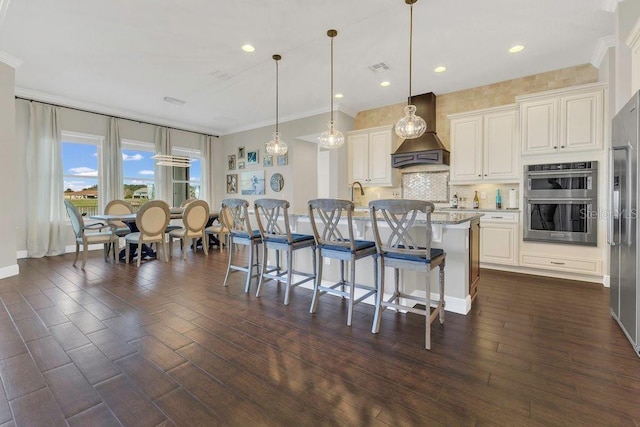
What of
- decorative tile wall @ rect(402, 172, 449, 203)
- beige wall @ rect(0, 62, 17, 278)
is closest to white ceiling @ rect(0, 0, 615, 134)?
beige wall @ rect(0, 62, 17, 278)

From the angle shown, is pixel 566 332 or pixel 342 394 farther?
pixel 566 332

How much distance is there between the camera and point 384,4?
2.88 m

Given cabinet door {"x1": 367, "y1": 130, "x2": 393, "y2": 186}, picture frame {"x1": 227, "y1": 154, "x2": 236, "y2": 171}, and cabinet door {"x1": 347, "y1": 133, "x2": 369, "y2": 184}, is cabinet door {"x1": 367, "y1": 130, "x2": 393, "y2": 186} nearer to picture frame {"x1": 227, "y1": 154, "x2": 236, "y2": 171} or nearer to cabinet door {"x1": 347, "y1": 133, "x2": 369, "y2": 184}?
cabinet door {"x1": 347, "y1": 133, "x2": 369, "y2": 184}

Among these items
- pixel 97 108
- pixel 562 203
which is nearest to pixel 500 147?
pixel 562 203

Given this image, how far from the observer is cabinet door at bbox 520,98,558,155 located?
13.1 feet

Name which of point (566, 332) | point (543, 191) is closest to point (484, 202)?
point (543, 191)

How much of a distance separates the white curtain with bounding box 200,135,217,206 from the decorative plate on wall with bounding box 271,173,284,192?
6.73 feet

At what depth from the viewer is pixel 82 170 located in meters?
6.07

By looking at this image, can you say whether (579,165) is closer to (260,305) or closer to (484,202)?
(484,202)

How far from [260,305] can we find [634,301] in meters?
2.98

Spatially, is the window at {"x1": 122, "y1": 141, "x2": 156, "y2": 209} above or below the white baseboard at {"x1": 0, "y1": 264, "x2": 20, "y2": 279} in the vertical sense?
→ above

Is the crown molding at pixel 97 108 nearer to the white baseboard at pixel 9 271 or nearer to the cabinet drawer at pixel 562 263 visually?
the white baseboard at pixel 9 271

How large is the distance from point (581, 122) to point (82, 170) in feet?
28.3

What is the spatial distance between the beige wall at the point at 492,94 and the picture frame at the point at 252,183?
3152 mm
